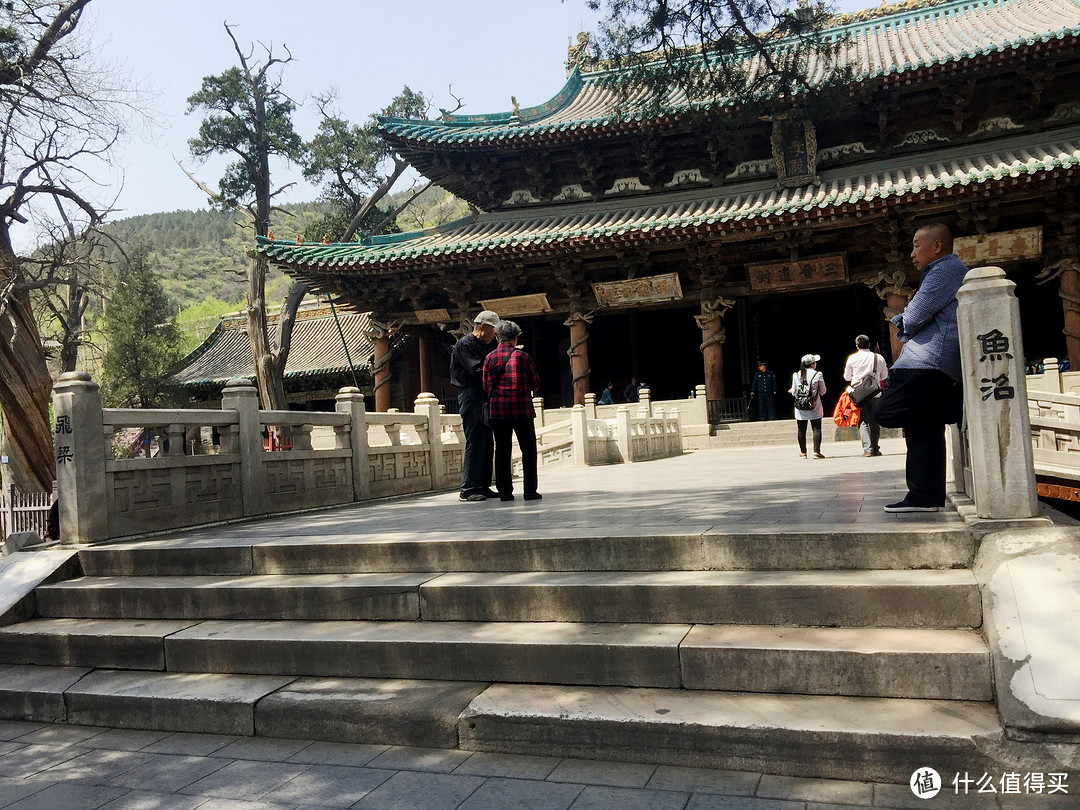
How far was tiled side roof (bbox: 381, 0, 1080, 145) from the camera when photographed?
16.2 m

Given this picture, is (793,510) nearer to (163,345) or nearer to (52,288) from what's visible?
(52,288)

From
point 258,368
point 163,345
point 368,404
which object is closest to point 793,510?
point 258,368

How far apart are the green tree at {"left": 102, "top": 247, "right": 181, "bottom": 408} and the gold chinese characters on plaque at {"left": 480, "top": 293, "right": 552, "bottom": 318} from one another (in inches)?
582

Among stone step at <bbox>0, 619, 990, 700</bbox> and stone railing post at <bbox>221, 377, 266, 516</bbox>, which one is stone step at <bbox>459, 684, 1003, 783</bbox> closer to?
stone step at <bbox>0, 619, 990, 700</bbox>

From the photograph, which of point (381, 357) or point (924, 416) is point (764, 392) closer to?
point (381, 357)

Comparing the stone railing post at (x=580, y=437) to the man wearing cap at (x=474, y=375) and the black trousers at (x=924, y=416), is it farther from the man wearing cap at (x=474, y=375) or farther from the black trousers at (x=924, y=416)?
the black trousers at (x=924, y=416)

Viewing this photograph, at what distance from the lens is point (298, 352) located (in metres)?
26.5

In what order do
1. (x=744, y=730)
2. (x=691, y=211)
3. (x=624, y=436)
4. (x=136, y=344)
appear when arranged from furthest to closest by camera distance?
(x=136, y=344) < (x=691, y=211) < (x=624, y=436) < (x=744, y=730)

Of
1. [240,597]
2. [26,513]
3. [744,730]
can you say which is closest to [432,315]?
[26,513]

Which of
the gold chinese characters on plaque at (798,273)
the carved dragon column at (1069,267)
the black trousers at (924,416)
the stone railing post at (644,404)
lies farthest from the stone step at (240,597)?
the carved dragon column at (1069,267)

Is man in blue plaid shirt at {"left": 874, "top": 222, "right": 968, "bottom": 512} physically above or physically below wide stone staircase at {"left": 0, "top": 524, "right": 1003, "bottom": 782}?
above

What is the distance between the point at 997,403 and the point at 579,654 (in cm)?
214

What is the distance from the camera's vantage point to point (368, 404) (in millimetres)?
24750

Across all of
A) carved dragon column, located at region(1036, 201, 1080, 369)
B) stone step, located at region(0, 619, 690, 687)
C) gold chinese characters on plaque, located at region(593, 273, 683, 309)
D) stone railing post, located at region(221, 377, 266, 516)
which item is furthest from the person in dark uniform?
stone step, located at region(0, 619, 690, 687)
